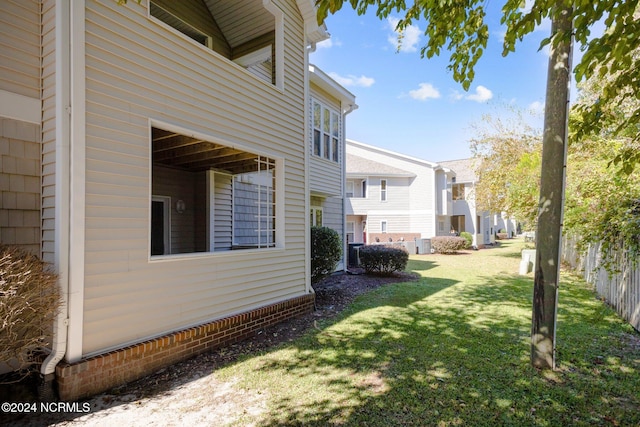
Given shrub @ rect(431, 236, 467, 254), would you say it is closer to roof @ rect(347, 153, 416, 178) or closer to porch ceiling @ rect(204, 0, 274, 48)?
roof @ rect(347, 153, 416, 178)

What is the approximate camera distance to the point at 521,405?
11.2ft

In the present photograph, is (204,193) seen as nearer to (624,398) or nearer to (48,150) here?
(48,150)

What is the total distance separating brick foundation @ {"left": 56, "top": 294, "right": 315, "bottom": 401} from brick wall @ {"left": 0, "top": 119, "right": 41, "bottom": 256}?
4.81 ft

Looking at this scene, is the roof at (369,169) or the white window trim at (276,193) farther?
the roof at (369,169)

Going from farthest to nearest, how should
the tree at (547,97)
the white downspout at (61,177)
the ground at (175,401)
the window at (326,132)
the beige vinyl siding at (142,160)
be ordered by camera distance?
the window at (326,132) → the tree at (547,97) → the beige vinyl siding at (142,160) → the white downspout at (61,177) → the ground at (175,401)

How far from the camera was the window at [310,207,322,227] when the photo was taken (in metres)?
12.1

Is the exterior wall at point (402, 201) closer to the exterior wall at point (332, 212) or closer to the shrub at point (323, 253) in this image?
the exterior wall at point (332, 212)

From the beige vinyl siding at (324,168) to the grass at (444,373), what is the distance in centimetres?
541

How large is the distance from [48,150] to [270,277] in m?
3.90

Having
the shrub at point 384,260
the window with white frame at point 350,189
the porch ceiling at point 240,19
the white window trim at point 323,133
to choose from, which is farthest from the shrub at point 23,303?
the window with white frame at point 350,189

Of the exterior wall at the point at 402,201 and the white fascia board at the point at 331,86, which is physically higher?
the white fascia board at the point at 331,86

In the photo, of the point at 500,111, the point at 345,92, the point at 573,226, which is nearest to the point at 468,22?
the point at 573,226

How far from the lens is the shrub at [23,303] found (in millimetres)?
2840

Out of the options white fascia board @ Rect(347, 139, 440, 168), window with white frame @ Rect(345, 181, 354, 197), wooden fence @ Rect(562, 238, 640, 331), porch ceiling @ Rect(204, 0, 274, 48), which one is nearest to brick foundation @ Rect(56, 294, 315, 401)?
porch ceiling @ Rect(204, 0, 274, 48)
